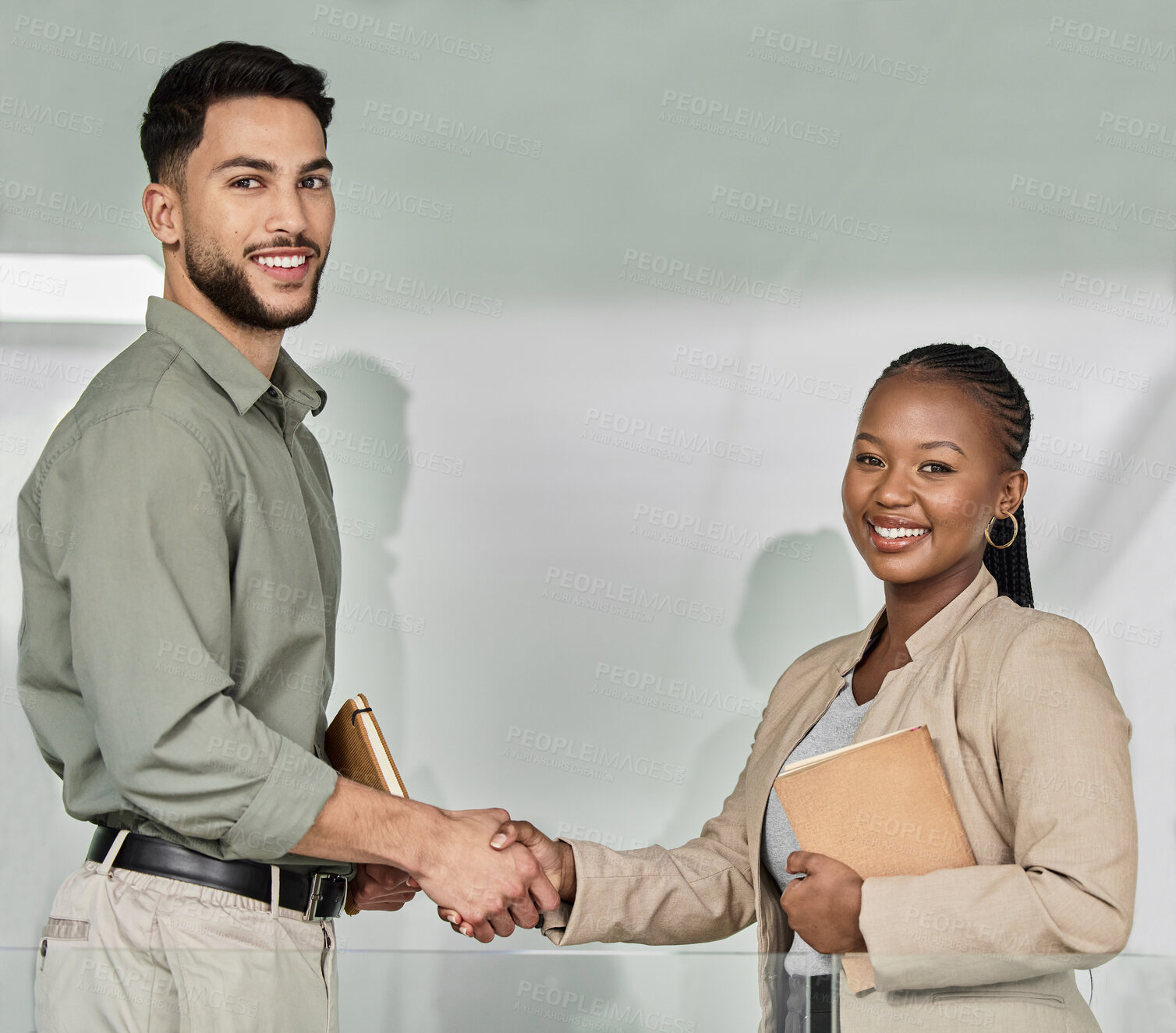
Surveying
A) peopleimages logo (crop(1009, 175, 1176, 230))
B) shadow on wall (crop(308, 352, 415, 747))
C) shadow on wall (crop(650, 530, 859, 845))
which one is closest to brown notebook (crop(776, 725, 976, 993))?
shadow on wall (crop(650, 530, 859, 845))

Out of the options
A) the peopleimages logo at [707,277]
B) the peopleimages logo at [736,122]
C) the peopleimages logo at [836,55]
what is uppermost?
the peopleimages logo at [836,55]

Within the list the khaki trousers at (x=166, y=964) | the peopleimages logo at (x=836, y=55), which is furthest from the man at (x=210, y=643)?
the peopleimages logo at (x=836, y=55)

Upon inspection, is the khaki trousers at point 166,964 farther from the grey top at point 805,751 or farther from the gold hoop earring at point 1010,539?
the gold hoop earring at point 1010,539

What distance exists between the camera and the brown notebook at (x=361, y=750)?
6.47 feet

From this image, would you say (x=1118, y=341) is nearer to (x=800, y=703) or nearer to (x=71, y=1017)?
(x=800, y=703)

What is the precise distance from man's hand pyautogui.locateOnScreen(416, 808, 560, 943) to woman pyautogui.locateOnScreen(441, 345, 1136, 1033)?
0.03m

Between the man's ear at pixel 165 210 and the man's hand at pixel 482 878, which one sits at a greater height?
the man's ear at pixel 165 210

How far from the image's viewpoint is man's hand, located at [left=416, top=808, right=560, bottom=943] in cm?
202

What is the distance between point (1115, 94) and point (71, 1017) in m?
3.57

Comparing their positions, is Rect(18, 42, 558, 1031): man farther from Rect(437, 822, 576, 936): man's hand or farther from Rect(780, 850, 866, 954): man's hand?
Rect(780, 850, 866, 954): man's hand

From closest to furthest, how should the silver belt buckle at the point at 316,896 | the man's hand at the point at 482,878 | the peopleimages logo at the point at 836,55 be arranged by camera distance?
1. the silver belt buckle at the point at 316,896
2. the man's hand at the point at 482,878
3. the peopleimages logo at the point at 836,55

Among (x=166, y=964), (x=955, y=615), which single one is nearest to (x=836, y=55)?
(x=955, y=615)

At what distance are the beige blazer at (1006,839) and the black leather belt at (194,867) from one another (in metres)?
0.70

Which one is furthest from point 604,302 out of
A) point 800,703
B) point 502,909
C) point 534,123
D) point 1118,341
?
point 502,909
